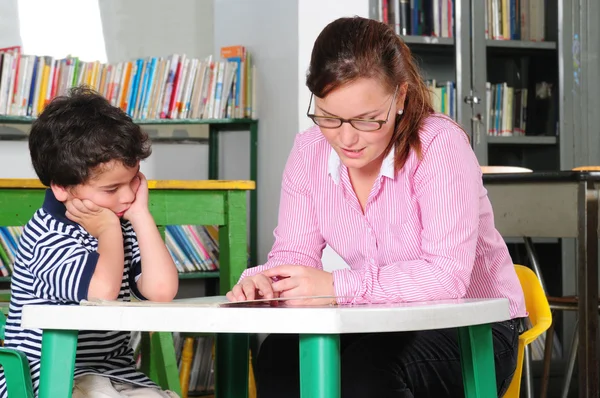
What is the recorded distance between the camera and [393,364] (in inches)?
57.0

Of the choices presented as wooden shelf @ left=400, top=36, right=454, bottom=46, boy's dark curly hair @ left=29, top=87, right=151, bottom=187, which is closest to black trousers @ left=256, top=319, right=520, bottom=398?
boy's dark curly hair @ left=29, top=87, right=151, bottom=187

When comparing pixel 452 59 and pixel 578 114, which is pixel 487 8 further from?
pixel 578 114

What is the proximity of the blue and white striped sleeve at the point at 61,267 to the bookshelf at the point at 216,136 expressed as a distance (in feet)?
6.72

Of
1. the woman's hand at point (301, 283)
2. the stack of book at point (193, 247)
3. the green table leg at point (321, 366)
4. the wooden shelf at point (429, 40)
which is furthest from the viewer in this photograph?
the wooden shelf at point (429, 40)

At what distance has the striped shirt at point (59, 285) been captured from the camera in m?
1.46

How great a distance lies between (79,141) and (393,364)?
2.15ft

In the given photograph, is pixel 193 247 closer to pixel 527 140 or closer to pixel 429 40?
pixel 429 40

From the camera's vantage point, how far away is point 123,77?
142 inches

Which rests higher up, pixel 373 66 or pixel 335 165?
pixel 373 66

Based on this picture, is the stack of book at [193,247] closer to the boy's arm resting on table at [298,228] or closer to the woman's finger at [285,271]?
the boy's arm resting on table at [298,228]

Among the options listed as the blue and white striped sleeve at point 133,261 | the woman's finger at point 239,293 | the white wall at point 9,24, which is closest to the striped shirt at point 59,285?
the blue and white striped sleeve at point 133,261

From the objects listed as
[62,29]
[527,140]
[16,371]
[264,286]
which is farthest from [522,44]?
[16,371]

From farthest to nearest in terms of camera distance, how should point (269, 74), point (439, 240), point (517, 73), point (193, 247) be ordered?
point (517, 73) < point (193, 247) < point (269, 74) < point (439, 240)

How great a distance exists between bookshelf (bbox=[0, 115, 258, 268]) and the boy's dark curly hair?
1.95 meters
